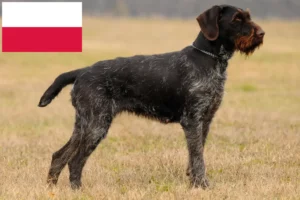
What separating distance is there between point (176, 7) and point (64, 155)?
5852cm

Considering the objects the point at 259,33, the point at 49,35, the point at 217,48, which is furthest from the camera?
the point at 49,35

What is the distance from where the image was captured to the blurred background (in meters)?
63.5

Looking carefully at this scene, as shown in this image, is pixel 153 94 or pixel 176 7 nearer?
pixel 153 94

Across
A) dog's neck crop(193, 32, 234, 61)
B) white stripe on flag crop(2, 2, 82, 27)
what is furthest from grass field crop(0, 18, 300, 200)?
white stripe on flag crop(2, 2, 82, 27)

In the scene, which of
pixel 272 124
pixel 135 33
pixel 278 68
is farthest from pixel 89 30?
pixel 272 124

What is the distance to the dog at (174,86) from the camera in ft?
26.4

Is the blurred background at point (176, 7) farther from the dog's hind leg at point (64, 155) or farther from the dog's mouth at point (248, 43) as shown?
the dog's hind leg at point (64, 155)

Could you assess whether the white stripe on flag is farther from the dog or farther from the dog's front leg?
the dog's front leg

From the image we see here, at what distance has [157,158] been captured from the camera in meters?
9.58

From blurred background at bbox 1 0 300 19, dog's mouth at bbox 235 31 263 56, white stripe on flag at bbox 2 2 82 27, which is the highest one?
dog's mouth at bbox 235 31 263 56

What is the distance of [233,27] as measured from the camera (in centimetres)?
809

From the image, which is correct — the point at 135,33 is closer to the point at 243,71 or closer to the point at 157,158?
the point at 243,71

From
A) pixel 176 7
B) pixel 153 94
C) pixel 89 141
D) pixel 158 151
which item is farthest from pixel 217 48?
pixel 176 7

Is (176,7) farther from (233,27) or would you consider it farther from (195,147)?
(195,147)
